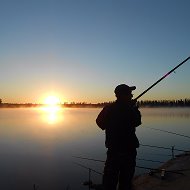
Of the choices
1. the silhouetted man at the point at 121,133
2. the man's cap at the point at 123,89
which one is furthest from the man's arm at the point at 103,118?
the man's cap at the point at 123,89

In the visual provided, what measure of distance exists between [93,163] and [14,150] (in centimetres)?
1042

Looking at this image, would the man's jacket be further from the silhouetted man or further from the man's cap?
the man's cap

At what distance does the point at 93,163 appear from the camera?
23.0m

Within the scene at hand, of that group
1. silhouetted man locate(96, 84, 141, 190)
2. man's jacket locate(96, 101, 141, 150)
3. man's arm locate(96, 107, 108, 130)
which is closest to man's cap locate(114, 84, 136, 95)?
silhouetted man locate(96, 84, 141, 190)

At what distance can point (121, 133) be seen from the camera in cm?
633

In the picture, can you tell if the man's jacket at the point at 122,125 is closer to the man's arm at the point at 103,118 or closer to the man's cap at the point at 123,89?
the man's arm at the point at 103,118

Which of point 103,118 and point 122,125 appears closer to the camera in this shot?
point 122,125

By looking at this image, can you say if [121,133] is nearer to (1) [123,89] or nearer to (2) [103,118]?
(2) [103,118]

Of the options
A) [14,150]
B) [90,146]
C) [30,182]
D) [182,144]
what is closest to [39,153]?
[14,150]

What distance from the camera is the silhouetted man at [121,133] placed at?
634 cm

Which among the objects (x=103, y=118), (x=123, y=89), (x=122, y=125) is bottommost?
(x=122, y=125)

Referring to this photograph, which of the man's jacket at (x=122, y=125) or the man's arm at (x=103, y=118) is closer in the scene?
the man's jacket at (x=122, y=125)

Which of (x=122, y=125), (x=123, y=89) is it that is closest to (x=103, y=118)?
(x=122, y=125)

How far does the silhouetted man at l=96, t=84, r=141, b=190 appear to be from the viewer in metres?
6.34
